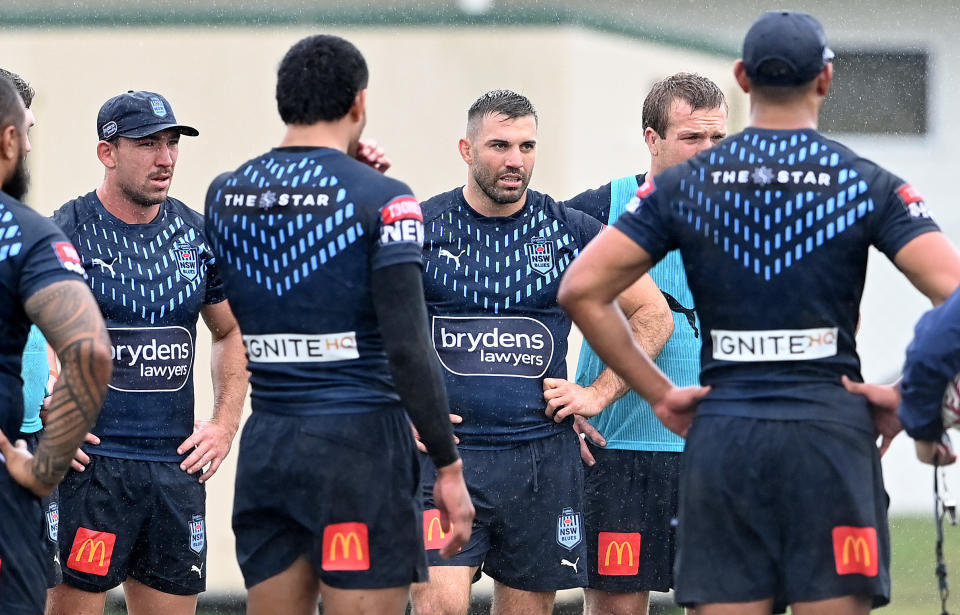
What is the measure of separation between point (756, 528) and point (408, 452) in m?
0.99

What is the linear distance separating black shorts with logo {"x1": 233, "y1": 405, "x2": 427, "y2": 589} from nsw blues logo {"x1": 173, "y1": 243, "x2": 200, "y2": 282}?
1750 millimetres

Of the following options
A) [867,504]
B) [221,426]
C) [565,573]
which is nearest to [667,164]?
[565,573]

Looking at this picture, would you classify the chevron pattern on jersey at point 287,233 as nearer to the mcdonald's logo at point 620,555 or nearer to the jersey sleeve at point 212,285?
the jersey sleeve at point 212,285

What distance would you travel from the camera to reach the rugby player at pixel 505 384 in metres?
5.37

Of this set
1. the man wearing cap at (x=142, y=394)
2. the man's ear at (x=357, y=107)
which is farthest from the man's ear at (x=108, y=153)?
the man's ear at (x=357, y=107)

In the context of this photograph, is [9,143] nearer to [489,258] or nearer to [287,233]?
[287,233]

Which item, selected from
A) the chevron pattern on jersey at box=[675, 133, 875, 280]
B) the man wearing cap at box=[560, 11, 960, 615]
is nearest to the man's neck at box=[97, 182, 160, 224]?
the man wearing cap at box=[560, 11, 960, 615]

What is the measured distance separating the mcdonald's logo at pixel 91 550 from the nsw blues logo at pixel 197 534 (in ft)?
1.03

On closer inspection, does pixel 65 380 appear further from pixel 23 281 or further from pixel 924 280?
pixel 924 280

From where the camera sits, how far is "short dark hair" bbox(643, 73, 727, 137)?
5.86 metres

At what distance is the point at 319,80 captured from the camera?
3.89m

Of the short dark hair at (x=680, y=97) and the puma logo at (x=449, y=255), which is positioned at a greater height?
the short dark hair at (x=680, y=97)

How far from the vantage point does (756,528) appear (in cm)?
366

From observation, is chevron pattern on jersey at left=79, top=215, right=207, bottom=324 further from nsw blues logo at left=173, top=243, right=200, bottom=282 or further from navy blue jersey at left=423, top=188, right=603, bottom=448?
navy blue jersey at left=423, top=188, right=603, bottom=448
